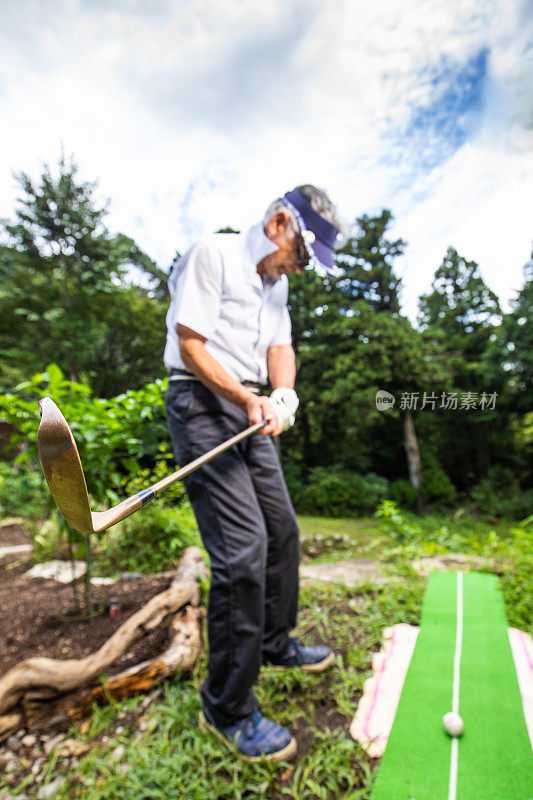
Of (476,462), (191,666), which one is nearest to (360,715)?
(191,666)

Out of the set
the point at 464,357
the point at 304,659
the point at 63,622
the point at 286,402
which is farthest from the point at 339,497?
the point at 286,402

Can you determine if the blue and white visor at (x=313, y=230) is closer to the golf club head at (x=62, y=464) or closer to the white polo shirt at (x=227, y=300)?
the white polo shirt at (x=227, y=300)

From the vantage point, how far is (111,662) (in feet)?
5.10

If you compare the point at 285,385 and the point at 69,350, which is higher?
the point at 69,350

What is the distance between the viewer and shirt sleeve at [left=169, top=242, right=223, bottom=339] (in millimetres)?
1404

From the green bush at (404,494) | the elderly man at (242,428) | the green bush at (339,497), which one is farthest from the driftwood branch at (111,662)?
the green bush at (404,494)

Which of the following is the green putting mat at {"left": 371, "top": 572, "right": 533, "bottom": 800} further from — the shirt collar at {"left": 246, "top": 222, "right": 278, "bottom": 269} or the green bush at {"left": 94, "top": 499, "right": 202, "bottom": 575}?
the green bush at {"left": 94, "top": 499, "right": 202, "bottom": 575}

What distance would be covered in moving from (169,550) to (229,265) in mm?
2360

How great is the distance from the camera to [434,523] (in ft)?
37.8

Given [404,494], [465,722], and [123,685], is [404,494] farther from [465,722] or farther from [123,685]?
[123,685]

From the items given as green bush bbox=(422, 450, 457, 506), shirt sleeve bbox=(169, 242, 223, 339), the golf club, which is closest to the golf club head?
the golf club

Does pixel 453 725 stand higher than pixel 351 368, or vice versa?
pixel 351 368

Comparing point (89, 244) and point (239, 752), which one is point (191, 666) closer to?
point (239, 752)

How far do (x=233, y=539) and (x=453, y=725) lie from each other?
879 mm
